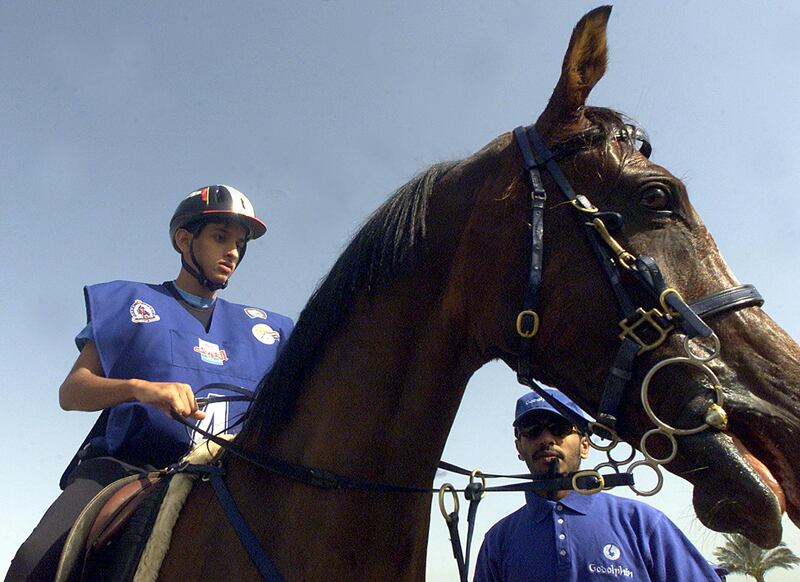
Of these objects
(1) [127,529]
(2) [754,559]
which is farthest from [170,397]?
(2) [754,559]

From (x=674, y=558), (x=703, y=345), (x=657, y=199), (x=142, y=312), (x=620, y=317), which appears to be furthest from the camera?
(x=674, y=558)

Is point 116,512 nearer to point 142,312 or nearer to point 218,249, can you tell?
point 142,312

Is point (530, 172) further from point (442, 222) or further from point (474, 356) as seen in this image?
point (474, 356)

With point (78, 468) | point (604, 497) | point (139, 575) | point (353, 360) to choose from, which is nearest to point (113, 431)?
point (78, 468)

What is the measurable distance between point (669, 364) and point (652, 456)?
0.32 m

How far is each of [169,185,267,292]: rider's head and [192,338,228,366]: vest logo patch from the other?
58cm

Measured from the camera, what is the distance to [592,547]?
401 cm

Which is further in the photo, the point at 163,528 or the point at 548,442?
the point at 548,442

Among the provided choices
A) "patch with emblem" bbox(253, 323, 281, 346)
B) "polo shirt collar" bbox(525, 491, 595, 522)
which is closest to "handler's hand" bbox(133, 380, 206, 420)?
"patch with emblem" bbox(253, 323, 281, 346)

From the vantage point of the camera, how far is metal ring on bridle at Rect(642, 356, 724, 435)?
1.92 meters

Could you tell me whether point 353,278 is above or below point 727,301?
above

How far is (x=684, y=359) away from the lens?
1992 mm

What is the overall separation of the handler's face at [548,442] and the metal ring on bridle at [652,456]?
2497 millimetres

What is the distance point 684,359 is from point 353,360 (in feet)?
4.01
